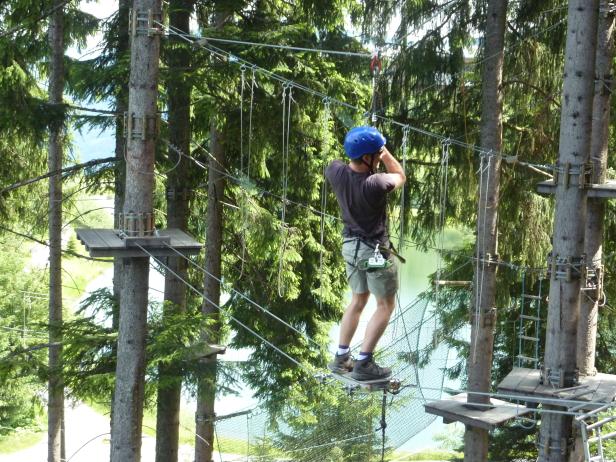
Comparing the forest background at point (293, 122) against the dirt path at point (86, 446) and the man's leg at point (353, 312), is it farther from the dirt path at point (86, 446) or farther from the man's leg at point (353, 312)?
the dirt path at point (86, 446)

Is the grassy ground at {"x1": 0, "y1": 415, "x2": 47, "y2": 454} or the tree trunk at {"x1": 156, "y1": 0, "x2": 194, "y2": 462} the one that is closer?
the tree trunk at {"x1": 156, "y1": 0, "x2": 194, "y2": 462}

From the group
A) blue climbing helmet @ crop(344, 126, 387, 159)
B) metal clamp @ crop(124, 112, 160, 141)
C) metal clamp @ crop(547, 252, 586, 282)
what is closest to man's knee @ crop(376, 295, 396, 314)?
blue climbing helmet @ crop(344, 126, 387, 159)

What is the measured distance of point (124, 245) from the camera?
618 centimetres

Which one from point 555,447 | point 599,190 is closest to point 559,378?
point 555,447

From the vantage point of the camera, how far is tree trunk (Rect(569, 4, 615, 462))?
7.26m

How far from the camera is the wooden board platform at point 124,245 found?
6074 millimetres

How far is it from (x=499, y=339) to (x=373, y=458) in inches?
110

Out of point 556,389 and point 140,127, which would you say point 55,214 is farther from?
point 556,389

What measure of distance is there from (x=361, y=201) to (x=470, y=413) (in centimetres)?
366

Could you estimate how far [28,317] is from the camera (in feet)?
56.1

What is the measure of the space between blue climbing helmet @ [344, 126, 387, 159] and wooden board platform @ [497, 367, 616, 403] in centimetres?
234

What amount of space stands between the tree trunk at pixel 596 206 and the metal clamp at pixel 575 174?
910 mm

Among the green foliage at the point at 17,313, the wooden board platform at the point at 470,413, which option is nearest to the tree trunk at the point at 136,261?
the wooden board platform at the point at 470,413

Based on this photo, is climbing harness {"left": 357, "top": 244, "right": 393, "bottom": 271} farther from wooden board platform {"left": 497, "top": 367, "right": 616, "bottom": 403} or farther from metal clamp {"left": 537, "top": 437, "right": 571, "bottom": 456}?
metal clamp {"left": 537, "top": 437, "right": 571, "bottom": 456}
